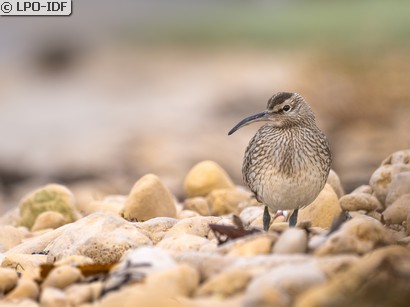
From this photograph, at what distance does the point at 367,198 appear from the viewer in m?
8.38

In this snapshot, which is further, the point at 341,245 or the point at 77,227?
the point at 77,227

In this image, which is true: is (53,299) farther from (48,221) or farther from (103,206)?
(103,206)

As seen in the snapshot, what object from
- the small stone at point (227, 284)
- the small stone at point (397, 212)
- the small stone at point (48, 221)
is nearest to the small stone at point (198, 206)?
the small stone at point (48, 221)

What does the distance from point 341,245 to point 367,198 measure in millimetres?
3068

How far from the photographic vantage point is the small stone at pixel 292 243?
5.43 m

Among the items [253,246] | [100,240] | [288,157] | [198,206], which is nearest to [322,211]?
[288,157]

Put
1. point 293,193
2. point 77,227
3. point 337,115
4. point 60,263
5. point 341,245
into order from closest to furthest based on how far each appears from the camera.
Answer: point 341,245 < point 60,263 < point 77,227 < point 293,193 < point 337,115

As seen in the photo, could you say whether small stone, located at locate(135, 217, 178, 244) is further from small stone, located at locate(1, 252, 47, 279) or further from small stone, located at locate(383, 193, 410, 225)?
small stone, located at locate(383, 193, 410, 225)

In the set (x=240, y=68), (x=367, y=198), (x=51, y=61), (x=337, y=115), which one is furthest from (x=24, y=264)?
(x=51, y=61)

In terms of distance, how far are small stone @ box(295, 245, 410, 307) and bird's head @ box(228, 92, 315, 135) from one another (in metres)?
2.47

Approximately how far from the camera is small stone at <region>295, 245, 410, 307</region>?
461 cm

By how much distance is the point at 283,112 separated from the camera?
741 centimetres

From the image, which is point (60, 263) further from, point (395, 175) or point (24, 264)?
point (395, 175)

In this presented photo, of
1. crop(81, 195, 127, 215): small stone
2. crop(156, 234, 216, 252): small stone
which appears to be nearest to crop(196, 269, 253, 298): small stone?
crop(156, 234, 216, 252): small stone
